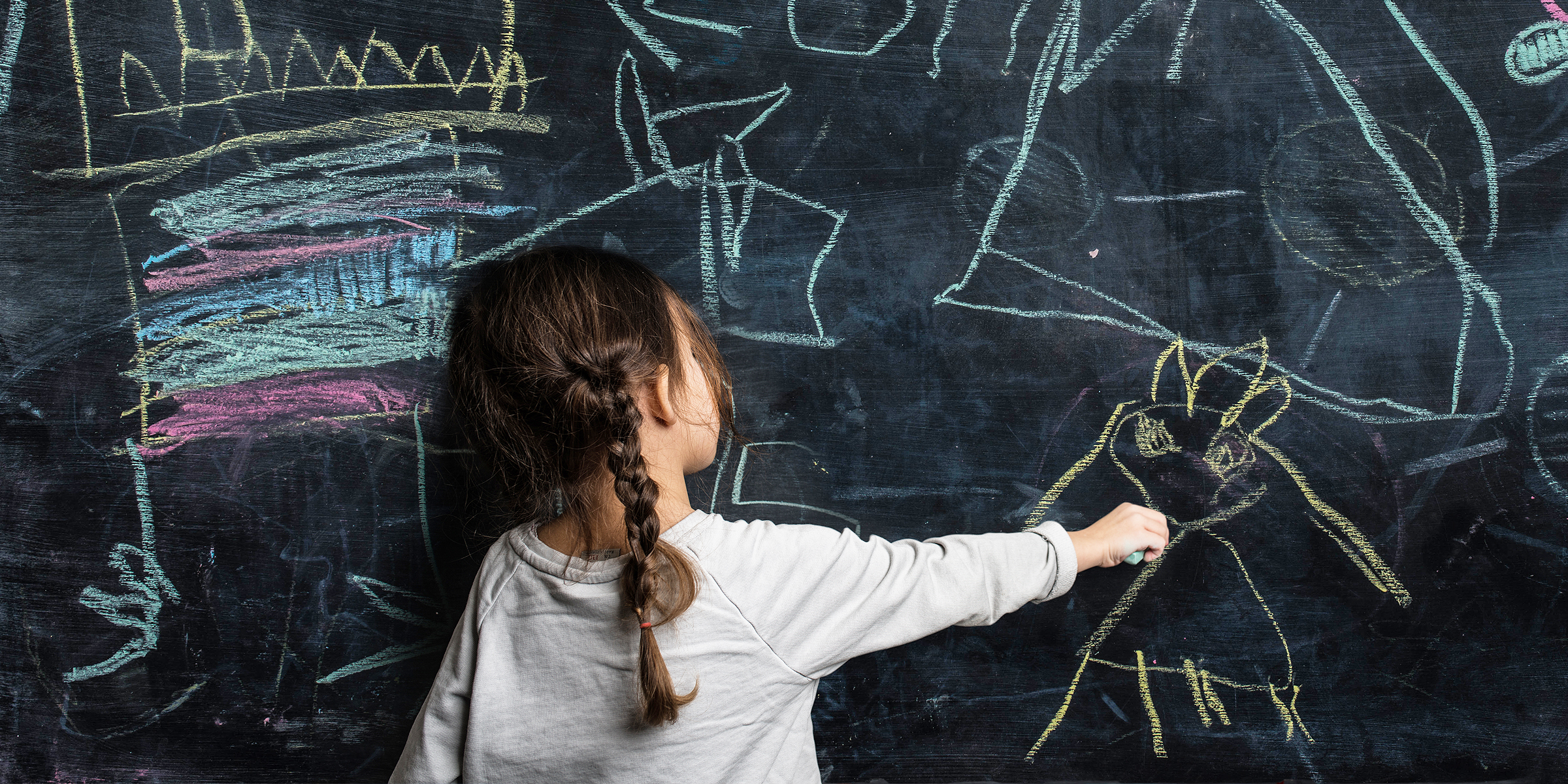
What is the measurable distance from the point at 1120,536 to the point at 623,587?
732 millimetres

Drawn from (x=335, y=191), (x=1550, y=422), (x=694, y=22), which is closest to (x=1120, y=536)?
(x=1550, y=422)

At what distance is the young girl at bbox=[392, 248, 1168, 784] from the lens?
897 mm

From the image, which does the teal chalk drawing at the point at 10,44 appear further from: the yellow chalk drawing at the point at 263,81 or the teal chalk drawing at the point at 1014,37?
the teal chalk drawing at the point at 1014,37

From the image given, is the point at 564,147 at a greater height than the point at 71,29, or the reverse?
the point at 71,29

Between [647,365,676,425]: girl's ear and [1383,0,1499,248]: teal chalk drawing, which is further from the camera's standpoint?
[1383,0,1499,248]: teal chalk drawing

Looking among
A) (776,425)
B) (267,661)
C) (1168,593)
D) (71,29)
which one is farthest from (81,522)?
(1168,593)

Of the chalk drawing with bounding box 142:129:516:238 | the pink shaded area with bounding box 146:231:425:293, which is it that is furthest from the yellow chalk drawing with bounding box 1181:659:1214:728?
the pink shaded area with bounding box 146:231:425:293

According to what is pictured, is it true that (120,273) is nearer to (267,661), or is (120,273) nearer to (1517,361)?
(267,661)

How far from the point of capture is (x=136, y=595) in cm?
131

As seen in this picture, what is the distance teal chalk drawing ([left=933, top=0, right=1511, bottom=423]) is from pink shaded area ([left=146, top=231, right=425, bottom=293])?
0.98 meters

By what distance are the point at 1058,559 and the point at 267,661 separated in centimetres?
122

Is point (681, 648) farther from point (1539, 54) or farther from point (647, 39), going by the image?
point (1539, 54)

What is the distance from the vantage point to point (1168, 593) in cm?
137

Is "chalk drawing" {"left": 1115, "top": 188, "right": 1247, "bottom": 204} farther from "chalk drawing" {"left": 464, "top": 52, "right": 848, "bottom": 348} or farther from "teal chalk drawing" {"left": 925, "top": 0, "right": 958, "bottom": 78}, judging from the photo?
"chalk drawing" {"left": 464, "top": 52, "right": 848, "bottom": 348}
